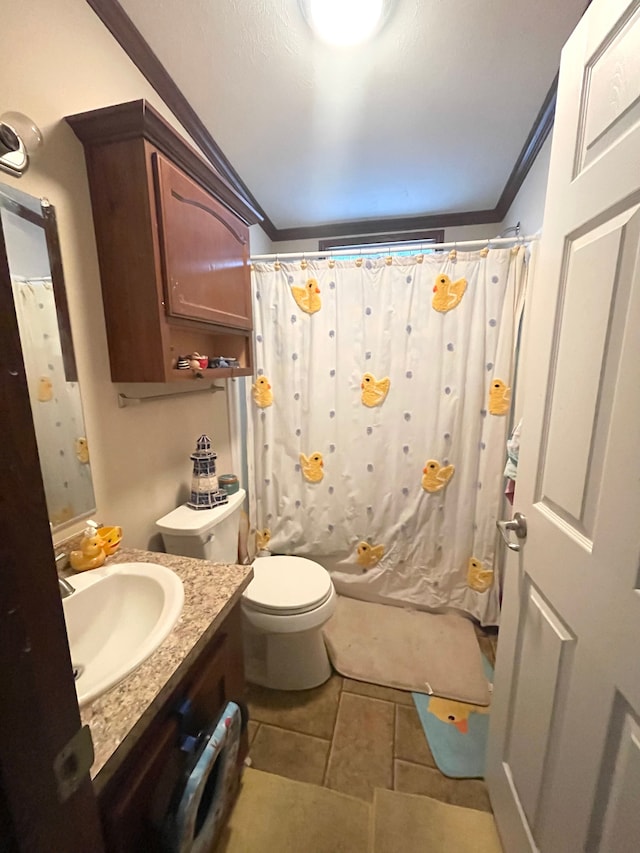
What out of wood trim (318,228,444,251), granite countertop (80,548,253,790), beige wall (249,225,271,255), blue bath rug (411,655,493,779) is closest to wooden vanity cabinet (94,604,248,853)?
Result: granite countertop (80,548,253,790)

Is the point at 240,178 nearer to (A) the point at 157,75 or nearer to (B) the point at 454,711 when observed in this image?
(A) the point at 157,75

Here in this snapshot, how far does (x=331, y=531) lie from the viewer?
2.07 metres

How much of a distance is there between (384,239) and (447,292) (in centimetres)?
84

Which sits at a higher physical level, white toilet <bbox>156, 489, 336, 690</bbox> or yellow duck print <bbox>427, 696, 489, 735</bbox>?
white toilet <bbox>156, 489, 336, 690</bbox>

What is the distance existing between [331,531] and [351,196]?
6.26ft

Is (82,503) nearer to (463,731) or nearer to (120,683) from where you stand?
(120,683)

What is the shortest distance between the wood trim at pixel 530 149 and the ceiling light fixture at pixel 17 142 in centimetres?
165

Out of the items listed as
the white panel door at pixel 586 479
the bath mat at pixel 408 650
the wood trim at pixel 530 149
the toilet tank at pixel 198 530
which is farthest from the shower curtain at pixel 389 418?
the white panel door at pixel 586 479

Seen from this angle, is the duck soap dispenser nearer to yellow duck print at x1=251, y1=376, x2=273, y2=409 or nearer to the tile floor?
the tile floor

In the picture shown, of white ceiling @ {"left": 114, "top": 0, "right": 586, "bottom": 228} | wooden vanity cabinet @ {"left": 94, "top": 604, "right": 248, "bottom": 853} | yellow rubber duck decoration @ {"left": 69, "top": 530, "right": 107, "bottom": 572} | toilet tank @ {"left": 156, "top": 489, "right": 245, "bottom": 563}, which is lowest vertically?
wooden vanity cabinet @ {"left": 94, "top": 604, "right": 248, "bottom": 853}

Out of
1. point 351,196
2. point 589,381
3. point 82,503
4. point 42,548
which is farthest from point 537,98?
point 82,503

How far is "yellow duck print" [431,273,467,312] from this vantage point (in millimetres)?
1723

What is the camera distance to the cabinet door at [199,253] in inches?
42.0

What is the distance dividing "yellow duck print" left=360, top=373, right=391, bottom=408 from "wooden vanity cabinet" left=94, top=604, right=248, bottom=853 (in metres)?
1.28
